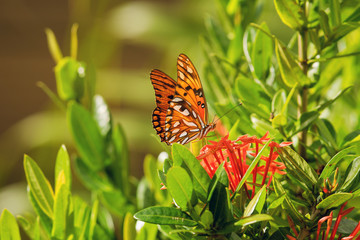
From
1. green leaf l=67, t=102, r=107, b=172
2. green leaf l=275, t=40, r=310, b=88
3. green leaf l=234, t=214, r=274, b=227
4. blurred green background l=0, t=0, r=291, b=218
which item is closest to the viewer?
green leaf l=234, t=214, r=274, b=227

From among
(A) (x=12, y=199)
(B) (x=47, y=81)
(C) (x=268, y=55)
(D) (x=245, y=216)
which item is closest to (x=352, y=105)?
(C) (x=268, y=55)

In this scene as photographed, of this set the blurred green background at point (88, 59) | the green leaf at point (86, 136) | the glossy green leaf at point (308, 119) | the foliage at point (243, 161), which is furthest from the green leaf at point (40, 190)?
the blurred green background at point (88, 59)

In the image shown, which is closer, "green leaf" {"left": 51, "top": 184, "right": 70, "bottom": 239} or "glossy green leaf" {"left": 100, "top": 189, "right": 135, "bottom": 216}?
"green leaf" {"left": 51, "top": 184, "right": 70, "bottom": 239}

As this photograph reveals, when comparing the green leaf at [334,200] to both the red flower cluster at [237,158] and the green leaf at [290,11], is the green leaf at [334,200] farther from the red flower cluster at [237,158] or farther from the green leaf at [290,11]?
the green leaf at [290,11]

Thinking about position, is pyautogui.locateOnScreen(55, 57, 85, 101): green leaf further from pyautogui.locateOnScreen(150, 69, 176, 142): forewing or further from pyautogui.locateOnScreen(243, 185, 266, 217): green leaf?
pyautogui.locateOnScreen(243, 185, 266, 217): green leaf

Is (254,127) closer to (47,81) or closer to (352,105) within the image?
(352,105)

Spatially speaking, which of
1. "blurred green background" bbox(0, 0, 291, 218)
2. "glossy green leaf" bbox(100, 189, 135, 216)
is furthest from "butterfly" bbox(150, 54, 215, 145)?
"blurred green background" bbox(0, 0, 291, 218)

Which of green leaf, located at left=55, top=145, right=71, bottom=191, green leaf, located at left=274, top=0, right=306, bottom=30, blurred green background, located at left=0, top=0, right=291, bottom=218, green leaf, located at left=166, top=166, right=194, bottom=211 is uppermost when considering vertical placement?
blurred green background, located at left=0, top=0, right=291, bottom=218
